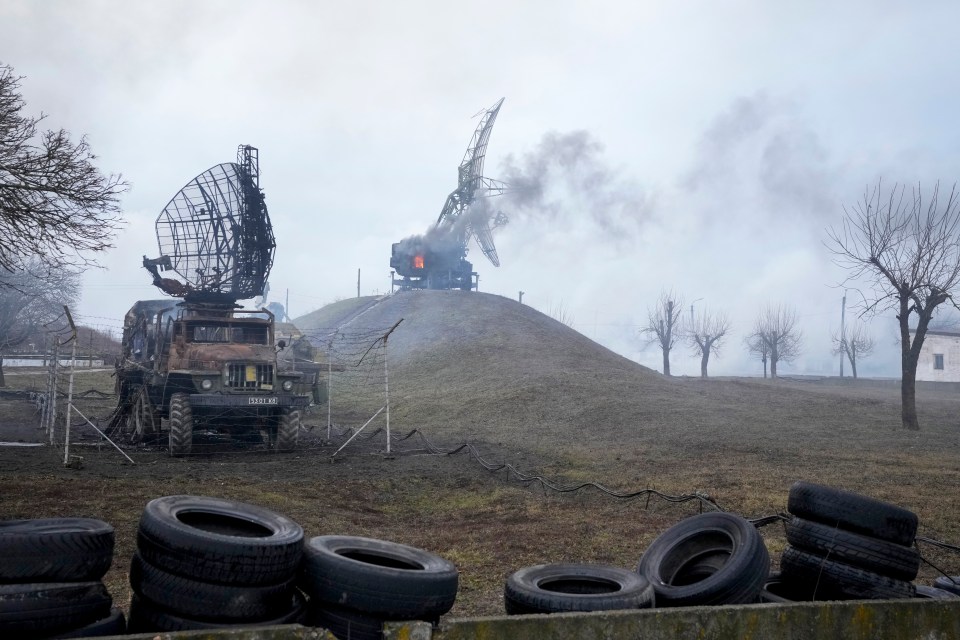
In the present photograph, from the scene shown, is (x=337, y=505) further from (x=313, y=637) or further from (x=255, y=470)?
(x=313, y=637)

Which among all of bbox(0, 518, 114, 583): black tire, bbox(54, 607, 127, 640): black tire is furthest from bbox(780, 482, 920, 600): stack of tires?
bbox(0, 518, 114, 583): black tire

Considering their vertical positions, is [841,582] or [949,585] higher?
[841,582]

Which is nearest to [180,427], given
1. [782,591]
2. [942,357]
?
[782,591]

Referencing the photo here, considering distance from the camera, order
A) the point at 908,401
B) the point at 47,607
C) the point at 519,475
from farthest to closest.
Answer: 1. the point at 908,401
2. the point at 519,475
3. the point at 47,607

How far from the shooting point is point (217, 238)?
1888 centimetres

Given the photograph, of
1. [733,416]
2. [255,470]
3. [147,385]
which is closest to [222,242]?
[147,385]

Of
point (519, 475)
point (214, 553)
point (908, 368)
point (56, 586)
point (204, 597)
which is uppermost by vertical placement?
point (908, 368)

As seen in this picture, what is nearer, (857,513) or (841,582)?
(841,582)

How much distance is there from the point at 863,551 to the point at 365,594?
3.36m

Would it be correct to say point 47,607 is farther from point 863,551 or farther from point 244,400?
point 244,400

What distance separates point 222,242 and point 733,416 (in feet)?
57.6

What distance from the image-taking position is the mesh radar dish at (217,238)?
18781 millimetres

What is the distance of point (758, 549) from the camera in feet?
16.4

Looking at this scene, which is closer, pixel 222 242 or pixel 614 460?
pixel 614 460
